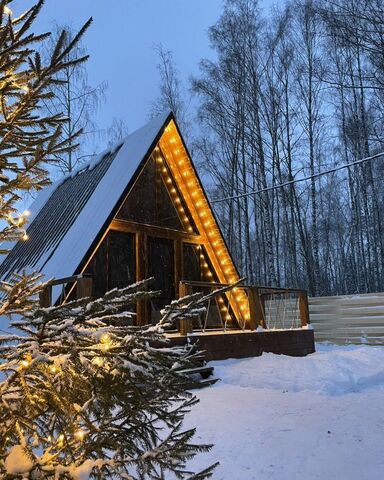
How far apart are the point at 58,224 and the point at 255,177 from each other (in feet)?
46.2

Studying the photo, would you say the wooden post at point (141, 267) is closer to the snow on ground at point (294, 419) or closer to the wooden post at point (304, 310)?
the snow on ground at point (294, 419)

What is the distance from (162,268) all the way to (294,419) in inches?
212

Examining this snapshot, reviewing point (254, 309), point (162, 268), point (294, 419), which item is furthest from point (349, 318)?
point (294, 419)

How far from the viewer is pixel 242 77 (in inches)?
866

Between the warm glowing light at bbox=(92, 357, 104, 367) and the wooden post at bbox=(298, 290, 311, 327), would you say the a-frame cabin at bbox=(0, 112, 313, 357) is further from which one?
the warm glowing light at bbox=(92, 357, 104, 367)

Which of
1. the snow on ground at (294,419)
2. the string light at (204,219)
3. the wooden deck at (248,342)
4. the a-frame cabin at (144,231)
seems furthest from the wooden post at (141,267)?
the snow on ground at (294,419)

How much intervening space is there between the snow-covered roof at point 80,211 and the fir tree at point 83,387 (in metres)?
5.60

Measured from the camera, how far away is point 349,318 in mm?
14367

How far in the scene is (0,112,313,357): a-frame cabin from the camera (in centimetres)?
884

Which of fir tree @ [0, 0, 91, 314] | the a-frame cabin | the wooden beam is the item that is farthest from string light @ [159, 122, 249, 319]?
fir tree @ [0, 0, 91, 314]

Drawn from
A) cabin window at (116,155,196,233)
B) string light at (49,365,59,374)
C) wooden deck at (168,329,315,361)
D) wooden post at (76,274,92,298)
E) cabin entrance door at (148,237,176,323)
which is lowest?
wooden deck at (168,329,315,361)

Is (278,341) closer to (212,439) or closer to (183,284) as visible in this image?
(183,284)

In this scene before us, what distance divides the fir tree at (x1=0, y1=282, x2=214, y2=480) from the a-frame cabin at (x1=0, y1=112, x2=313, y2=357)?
5.77 metres

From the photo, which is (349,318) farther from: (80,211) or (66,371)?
(66,371)
